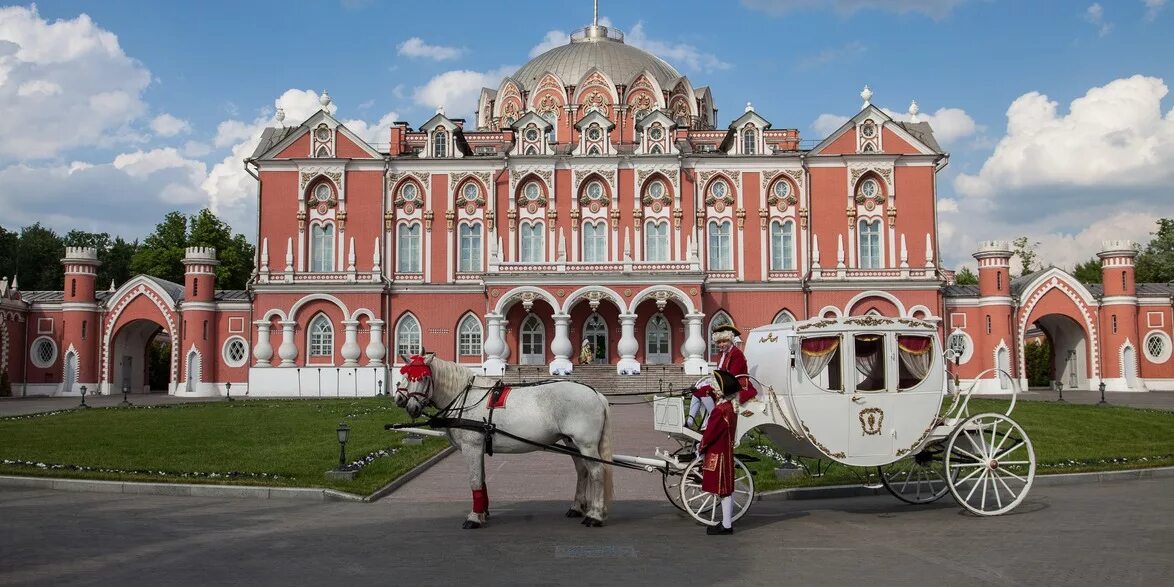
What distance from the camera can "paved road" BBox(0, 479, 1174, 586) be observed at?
31.0ft

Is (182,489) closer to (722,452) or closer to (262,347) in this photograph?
(722,452)

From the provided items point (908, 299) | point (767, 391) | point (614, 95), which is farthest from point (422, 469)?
point (614, 95)

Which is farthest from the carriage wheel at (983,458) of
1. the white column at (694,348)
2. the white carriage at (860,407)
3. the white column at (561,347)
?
the white column at (561,347)

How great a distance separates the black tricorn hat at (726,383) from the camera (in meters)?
12.0

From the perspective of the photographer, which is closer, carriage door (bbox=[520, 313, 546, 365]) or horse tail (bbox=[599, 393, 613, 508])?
horse tail (bbox=[599, 393, 613, 508])

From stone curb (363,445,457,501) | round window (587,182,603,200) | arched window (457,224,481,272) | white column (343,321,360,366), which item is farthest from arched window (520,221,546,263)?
stone curb (363,445,457,501)

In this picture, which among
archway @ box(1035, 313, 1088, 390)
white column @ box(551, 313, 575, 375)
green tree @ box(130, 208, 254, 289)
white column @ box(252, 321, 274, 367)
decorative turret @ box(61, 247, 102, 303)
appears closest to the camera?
white column @ box(551, 313, 575, 375)

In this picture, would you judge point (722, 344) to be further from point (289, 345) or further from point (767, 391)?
point (289, 345)

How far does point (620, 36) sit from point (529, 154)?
723 inches

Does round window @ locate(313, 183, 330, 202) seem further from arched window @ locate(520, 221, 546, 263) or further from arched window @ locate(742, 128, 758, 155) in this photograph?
arched window @ locate(742, 128, 758, 155)

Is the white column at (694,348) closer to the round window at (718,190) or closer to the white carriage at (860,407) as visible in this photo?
the round window at (718,190)

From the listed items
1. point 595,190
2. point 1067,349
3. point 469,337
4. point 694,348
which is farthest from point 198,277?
point 1067,349

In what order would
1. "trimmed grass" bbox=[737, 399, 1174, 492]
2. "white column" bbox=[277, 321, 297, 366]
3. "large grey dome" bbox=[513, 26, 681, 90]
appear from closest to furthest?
"trimmed grass" bbox=[737, 399, 1174, 492], "white column" bbox=[277, 321, 297, 366], "large grey dome" bbox=[513, 26, 681, 90]

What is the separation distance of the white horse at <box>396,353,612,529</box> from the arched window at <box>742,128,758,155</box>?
38.3 metres
